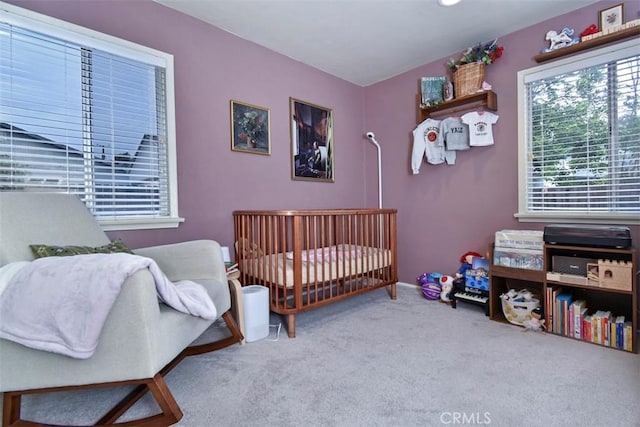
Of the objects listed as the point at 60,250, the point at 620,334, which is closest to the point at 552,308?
the point at 620,334

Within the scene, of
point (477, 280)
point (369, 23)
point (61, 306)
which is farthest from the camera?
point (477, 280)

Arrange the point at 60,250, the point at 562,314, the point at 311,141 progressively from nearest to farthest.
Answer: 1. the point at 60,250
2. the point at 562,314
3. the point at 311,141

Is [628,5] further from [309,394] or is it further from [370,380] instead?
→ [309,394]

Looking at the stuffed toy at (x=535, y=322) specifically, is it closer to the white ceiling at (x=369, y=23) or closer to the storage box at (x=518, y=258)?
the storage box at (x=518, y=258)

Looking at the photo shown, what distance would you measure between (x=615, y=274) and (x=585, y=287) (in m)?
0.16

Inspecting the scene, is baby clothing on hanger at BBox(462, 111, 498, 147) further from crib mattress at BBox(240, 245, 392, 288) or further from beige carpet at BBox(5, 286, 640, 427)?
beige carpet at BBox(5, 286, 640, 427)

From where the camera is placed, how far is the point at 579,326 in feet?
6.07

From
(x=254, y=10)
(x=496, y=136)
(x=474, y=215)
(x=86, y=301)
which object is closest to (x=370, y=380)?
(x=86, y=301)

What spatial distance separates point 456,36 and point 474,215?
1410mm

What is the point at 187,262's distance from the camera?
1679 mm

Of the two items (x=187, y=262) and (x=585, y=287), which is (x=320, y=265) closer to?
(x=187, y=262)

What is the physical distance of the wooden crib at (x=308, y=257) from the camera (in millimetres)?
1965

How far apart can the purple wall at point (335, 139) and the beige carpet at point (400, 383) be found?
896 millimetres

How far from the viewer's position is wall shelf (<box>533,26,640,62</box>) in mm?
1916
